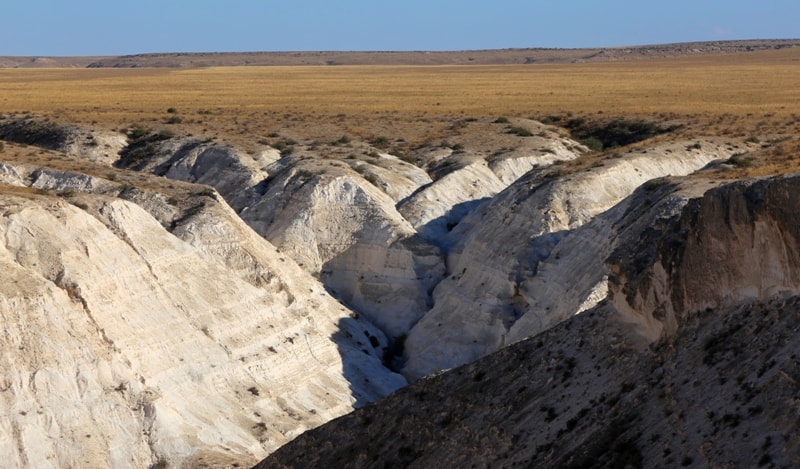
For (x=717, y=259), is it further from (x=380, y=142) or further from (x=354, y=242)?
(x=380, y=142)

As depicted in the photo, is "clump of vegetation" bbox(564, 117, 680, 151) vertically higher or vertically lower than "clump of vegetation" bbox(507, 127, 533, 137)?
lower

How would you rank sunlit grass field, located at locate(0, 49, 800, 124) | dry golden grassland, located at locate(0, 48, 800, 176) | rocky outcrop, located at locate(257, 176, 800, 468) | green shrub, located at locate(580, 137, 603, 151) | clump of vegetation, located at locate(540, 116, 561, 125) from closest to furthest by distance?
rocky outcrop, located at locate(257, 176, 800, 468)
green shrub, located at locate(580, 137, 603, 151)
dry golden grassland, located at locate(0, 48, 800, 176)
clump of vegetation, located at locate(540, 116, 561, 125)
sunlit grass field, located at locate(0, 49, 800, 124)

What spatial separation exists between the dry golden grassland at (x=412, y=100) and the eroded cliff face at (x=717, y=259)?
141 ft

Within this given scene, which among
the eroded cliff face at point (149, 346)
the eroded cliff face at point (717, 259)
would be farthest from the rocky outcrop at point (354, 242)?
the eroded cliff face at point (717, 259)

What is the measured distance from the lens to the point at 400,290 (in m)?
49.0

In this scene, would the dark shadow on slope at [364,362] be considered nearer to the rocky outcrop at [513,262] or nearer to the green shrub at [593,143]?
the rocky outcrop at [513,262]

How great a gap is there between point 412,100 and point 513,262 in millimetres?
62120

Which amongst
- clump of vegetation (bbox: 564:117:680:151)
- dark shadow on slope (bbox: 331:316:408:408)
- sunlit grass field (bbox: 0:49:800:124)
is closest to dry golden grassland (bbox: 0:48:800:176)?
sunlit grass field (bbox: 0:49:800:124)

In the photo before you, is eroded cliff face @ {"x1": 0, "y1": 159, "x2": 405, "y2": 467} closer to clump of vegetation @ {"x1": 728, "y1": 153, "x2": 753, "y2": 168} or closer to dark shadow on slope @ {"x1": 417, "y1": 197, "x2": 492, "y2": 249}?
dark shadow on slope @ {"x1": 417, "y1": 197, "x2": 492, "y2": 249}

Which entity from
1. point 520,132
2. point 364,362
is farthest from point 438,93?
point 364,362

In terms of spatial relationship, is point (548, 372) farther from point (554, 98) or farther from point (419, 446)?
point (554, 98)

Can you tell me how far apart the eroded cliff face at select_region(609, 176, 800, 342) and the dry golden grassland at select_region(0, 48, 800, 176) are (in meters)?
43.1

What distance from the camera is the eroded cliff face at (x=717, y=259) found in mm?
17312

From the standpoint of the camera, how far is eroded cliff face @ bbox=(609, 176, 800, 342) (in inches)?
682
